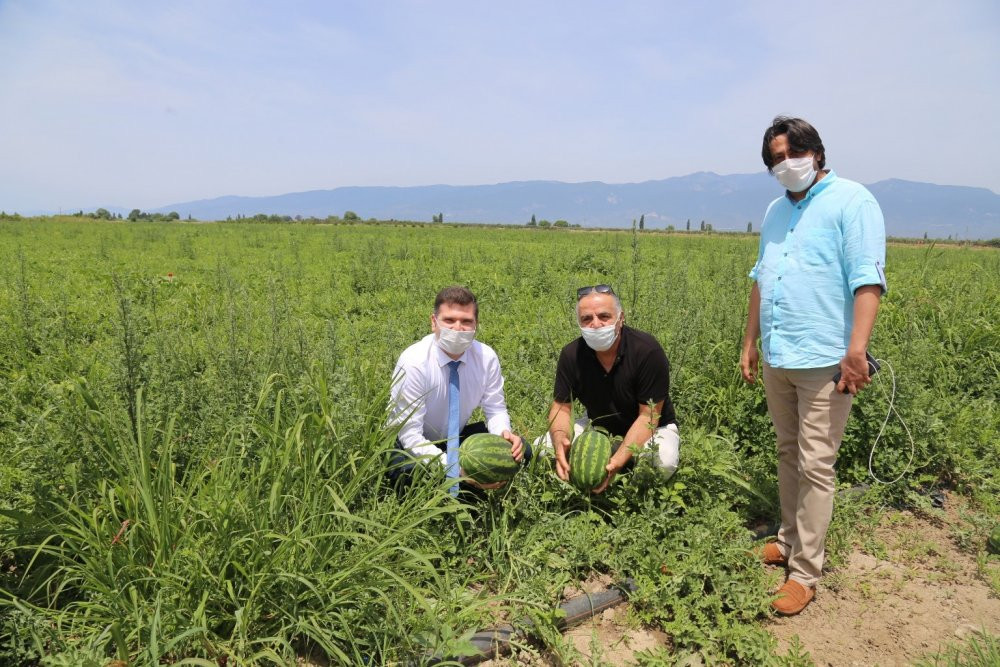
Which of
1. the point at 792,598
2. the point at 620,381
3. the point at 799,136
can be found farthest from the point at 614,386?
the point at 799,136

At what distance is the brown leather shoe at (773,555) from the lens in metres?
3.04

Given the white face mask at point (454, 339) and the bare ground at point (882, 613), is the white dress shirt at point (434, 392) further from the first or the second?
the bare ground at point (882, 613)

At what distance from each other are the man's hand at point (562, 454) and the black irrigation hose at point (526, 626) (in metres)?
0.65

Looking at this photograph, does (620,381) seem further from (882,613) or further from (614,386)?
(882,613)

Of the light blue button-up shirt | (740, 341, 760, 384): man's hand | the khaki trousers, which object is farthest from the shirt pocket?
(740, 341, 760, 384): man's hand

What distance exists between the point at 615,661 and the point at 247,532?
1649mm

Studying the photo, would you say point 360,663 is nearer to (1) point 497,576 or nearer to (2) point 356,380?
(1) point 497,576

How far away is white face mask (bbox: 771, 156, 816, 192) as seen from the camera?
2.64 m

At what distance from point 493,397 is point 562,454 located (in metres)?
0.56

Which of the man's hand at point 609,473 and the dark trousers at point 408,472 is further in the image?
the man's hand at point 609,473

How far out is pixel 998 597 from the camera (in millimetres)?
2834

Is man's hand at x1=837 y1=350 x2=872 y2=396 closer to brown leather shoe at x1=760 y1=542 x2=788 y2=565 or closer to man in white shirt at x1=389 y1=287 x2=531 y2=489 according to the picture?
brown leather shoe at x1=760 y1=542 x2=788 y2=565

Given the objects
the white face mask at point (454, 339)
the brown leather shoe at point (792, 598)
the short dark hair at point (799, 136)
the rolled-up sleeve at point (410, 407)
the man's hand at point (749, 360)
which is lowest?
the brown leather shoe at point (792, 598)

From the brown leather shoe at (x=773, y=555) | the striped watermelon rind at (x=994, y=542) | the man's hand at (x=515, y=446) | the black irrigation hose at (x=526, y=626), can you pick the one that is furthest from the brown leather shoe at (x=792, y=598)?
the man's hand at (x=515, y=446)
